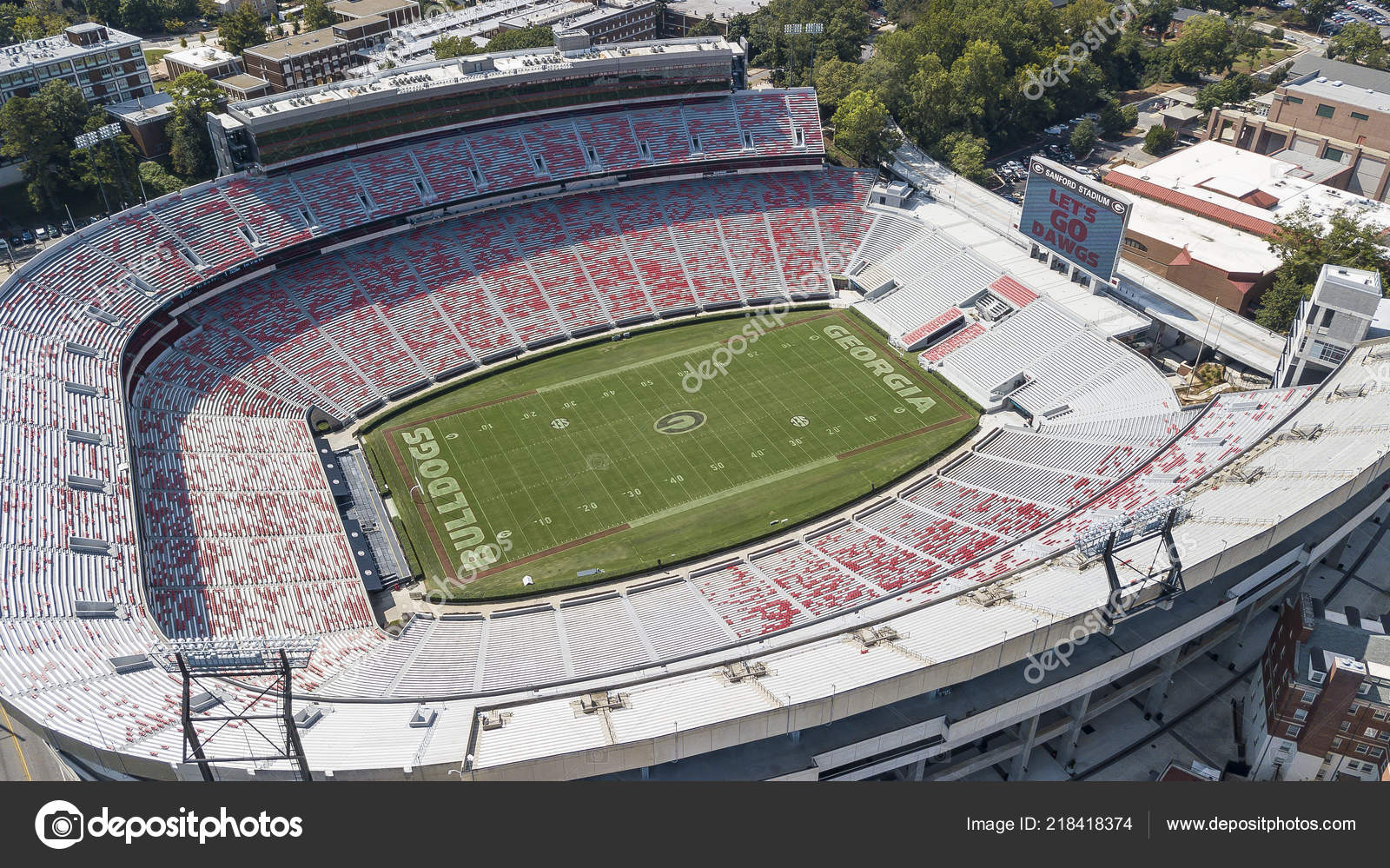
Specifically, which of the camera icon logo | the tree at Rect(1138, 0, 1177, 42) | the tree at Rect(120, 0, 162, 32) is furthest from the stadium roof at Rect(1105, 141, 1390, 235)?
the tree at Rect(120, 0, 162, 32)

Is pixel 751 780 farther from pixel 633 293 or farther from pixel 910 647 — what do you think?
pixel 633 293

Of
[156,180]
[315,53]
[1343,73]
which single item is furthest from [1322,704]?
[315,53]

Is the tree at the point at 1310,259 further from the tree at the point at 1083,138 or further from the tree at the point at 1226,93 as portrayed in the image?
the tree at the point at 1226,93

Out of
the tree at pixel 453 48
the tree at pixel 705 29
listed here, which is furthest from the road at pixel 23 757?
the tree at pixel 705 29

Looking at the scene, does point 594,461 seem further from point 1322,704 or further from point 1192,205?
point 1192,205

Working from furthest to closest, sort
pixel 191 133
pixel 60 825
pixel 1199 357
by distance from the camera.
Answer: pixel 191 133 → pixel 1199 357 → pixel 60 825
